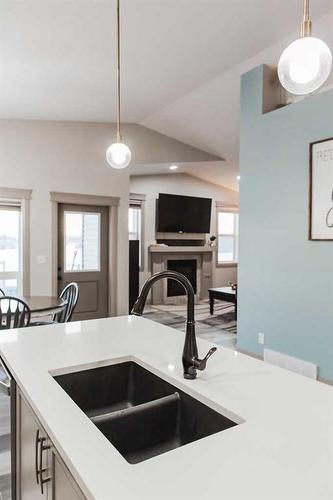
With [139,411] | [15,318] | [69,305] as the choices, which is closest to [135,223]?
[69,305]

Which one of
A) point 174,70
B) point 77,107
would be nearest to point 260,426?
point 174,70

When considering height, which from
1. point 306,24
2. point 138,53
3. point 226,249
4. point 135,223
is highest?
point 138,53

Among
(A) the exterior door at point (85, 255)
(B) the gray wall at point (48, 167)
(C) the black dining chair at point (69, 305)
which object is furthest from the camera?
(A) the exterior door at point (85, 255)

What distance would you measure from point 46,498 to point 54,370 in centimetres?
42

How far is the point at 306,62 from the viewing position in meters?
1.42

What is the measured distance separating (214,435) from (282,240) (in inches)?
118

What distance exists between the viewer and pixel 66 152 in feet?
17.2

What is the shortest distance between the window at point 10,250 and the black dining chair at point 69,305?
1.45 meters

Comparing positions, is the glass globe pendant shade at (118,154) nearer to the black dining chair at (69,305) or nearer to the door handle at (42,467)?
the black dining chair at (69,305)

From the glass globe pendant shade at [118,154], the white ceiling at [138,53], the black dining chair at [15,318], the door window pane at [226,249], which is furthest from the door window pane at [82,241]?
the door window pane at [226,249]

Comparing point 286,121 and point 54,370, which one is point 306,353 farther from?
point 54,370

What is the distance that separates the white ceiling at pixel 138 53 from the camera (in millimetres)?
2832

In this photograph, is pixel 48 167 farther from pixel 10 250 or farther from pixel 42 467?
pixel 42 467

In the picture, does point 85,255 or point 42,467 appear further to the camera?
point 85,255
